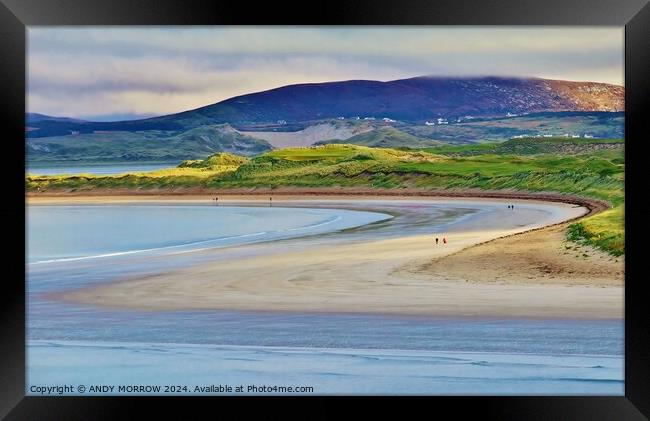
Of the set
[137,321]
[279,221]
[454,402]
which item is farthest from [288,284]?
[279,221]

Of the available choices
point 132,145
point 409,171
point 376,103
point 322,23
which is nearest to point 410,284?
point 322,23

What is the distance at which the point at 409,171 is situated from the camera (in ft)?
145

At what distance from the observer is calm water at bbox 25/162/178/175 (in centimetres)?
3941

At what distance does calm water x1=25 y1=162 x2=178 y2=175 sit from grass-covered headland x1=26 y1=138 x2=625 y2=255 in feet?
1.22

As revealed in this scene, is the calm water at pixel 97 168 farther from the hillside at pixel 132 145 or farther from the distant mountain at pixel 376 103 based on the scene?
the distant mountain at pixel 376 103

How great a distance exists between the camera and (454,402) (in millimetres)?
7449

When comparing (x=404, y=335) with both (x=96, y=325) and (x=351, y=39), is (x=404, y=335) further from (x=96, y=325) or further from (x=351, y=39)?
(x=351, y=39)

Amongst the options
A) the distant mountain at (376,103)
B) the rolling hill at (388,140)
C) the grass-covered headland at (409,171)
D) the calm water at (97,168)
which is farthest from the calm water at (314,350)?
the rolling hill at (388,140)

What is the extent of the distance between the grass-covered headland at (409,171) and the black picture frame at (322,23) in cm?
2690

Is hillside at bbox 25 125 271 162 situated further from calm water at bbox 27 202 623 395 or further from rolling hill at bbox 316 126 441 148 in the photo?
calm water at bbox 27 202 623 395

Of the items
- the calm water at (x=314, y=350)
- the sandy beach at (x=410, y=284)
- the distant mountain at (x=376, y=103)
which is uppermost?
the distant mountain at (x=376, y=103)

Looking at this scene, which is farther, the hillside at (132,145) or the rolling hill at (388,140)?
the rolling hill at (388,140)

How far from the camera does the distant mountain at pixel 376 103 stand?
116 feet

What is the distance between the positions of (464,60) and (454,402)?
3094 centimetres
